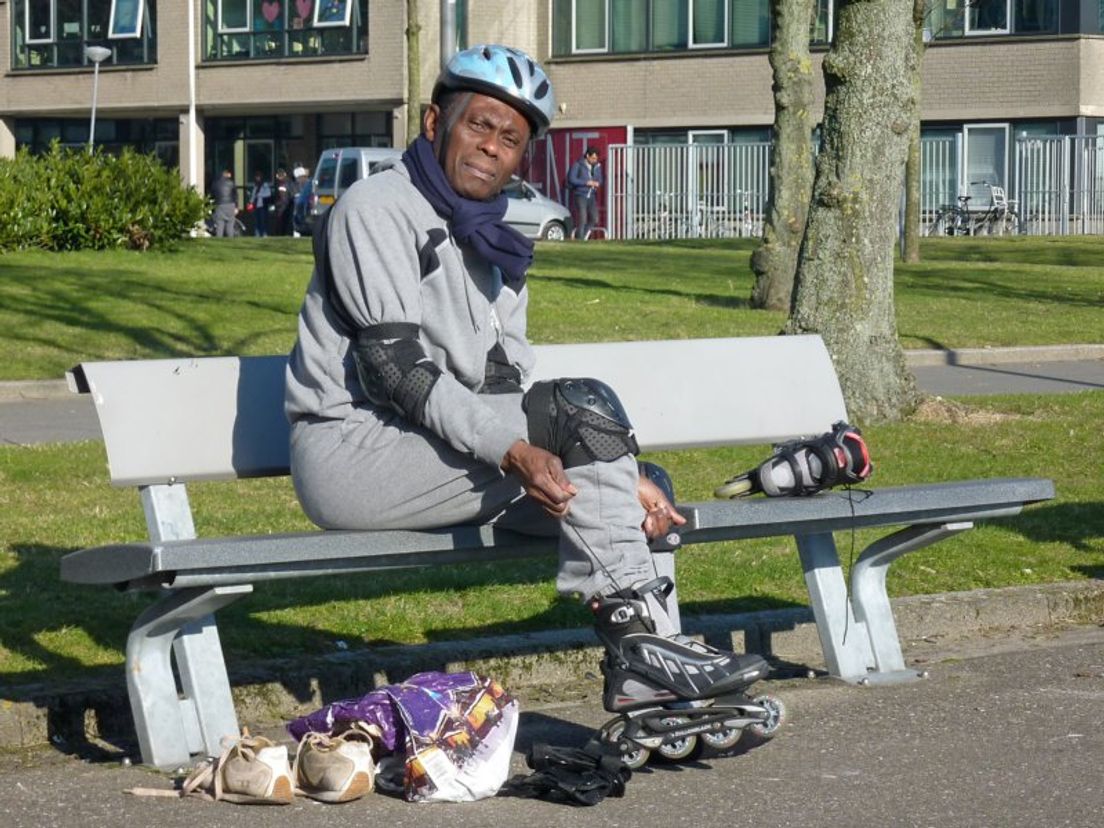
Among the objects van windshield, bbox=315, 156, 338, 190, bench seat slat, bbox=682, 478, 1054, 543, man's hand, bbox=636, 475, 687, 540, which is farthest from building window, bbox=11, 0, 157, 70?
man's hand, bbox=636, 475, 687, 540

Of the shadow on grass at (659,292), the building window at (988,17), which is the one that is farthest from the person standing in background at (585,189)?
the shadow on grass at (659,292)

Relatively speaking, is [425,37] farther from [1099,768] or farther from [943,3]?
[1099,768]

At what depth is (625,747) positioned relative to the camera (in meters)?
5.02

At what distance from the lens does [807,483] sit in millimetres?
5836

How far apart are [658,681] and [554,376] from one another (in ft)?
4.88

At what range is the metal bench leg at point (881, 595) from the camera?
6219 mm

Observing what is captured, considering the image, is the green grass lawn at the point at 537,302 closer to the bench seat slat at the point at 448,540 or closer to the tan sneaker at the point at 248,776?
the bench seat slat at the point at 448,540

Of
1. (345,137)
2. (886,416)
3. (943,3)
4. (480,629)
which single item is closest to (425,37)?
(345,137)

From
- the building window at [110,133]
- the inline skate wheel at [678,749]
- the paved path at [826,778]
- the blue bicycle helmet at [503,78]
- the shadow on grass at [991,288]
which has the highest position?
the building window at [110,133]

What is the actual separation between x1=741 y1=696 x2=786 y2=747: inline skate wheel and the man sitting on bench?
223 millimetres

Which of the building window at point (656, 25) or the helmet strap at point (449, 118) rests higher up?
the building window at point (656, 25)

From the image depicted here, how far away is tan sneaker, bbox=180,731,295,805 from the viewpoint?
4.76m

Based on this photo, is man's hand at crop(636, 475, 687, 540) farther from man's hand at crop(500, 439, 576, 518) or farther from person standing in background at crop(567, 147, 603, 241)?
person standing in background at crop(567, 147, 603, 241)

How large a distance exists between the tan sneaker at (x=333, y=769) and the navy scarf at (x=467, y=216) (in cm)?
132
